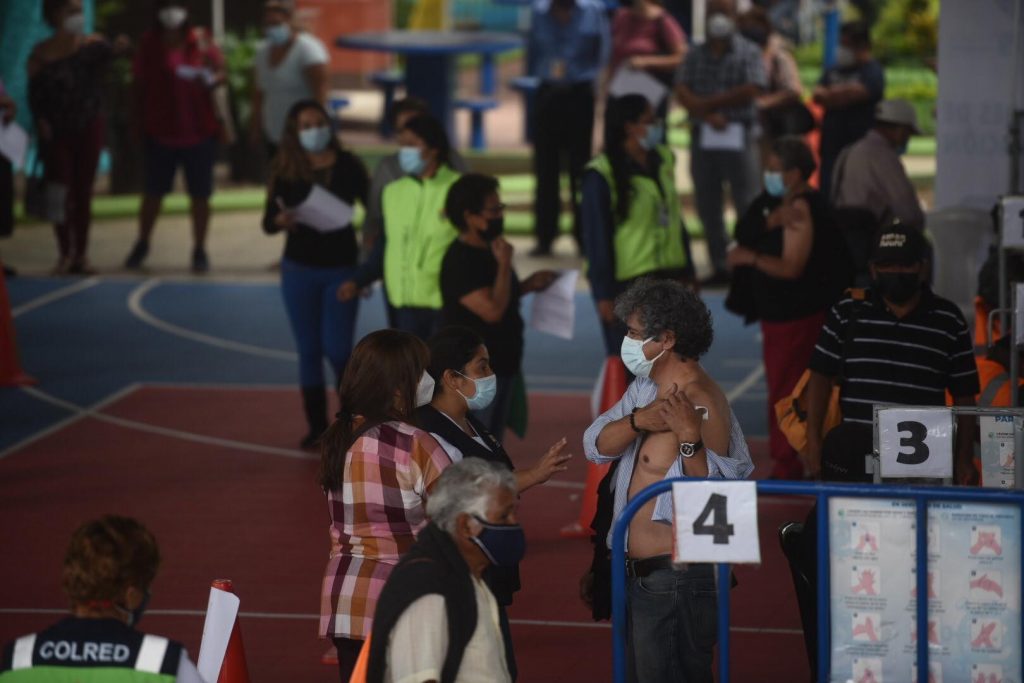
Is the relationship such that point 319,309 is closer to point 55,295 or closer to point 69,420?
point 69,420

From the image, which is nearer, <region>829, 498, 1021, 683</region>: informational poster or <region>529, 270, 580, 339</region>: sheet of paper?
<region>829, 498, 1021, 683</region>: informational poster

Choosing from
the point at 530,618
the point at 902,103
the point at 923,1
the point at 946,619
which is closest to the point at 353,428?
the point at 946,619

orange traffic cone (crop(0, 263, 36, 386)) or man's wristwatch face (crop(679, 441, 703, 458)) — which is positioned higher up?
man's wristwatch face (crop(679, 441, 703, 458))

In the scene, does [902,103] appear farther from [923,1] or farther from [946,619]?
[923,1]

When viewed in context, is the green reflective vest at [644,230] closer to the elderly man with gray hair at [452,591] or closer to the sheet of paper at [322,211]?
the sheet of paper at [322,211]

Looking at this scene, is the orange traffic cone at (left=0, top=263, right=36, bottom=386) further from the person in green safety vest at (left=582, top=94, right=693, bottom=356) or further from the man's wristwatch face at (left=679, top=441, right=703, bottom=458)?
the man's wristwatch face at (left=679, top=441, right=703, bottom=458)

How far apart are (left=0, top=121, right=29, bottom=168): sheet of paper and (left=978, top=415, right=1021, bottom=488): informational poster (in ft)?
38.8

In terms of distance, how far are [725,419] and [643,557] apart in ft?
1.86

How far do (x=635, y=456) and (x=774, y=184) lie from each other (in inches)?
204

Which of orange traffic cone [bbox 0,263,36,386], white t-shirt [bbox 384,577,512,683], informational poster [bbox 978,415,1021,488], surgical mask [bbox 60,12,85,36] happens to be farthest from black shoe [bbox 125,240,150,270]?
white t-shirt [bbox 384,577,512,683]

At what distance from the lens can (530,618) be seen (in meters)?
9.73

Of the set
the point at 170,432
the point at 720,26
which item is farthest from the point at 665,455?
the point at 720,26

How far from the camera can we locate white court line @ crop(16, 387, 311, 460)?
13523 mm

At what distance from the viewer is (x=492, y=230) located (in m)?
10.4
